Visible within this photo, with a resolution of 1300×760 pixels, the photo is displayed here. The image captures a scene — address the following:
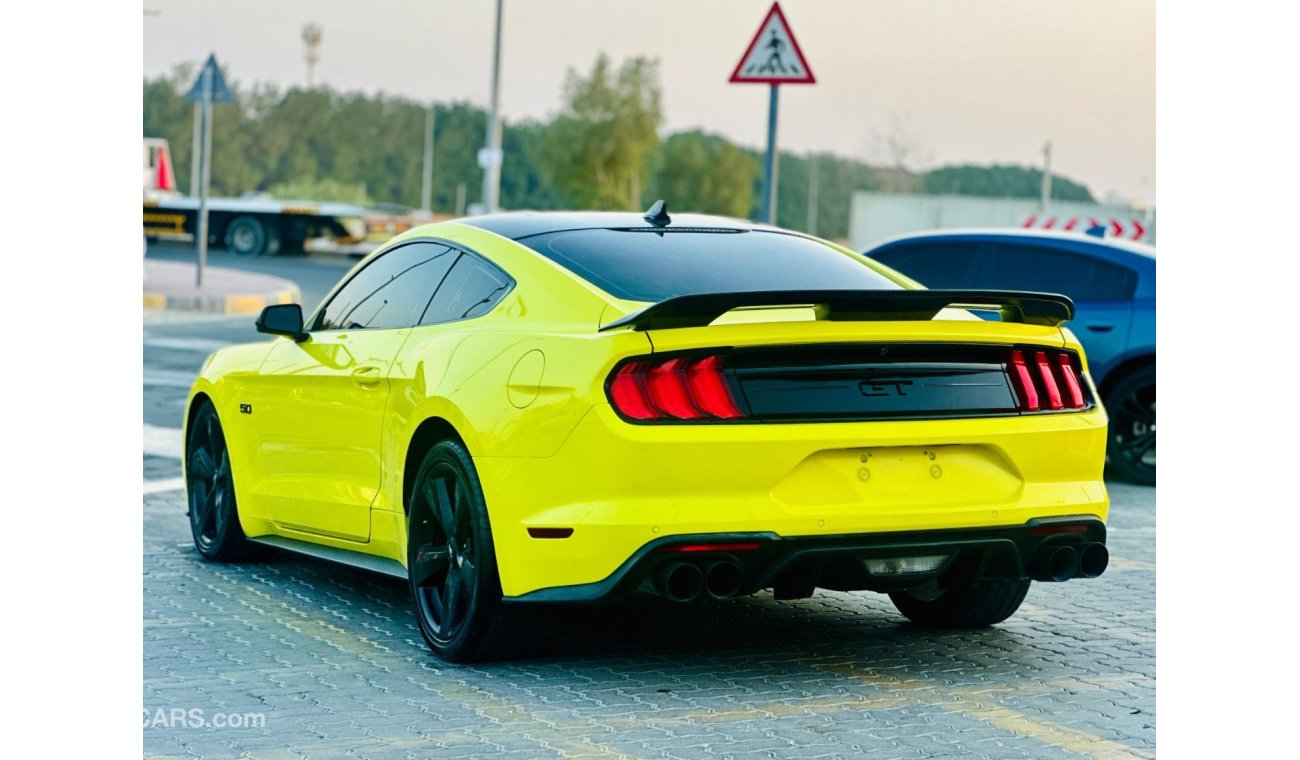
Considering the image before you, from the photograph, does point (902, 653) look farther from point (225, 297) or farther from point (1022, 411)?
point (225, 297)

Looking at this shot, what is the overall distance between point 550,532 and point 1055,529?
1537 millimetres

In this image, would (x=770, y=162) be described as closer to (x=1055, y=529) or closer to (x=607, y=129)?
(x=1055, y=529)

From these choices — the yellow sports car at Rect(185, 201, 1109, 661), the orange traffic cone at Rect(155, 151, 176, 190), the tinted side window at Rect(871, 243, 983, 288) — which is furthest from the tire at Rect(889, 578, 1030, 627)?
the orange traffic cone at Rect(155, 151, 176, 190)

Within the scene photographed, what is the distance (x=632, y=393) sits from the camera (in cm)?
523

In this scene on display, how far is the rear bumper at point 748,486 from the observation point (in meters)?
5.18

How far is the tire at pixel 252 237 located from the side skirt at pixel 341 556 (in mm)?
35783

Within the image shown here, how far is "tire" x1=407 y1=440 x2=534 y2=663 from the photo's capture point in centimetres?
561

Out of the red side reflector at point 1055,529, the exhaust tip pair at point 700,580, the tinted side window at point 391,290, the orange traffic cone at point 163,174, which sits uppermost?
the orange traffic cone at point 163,174

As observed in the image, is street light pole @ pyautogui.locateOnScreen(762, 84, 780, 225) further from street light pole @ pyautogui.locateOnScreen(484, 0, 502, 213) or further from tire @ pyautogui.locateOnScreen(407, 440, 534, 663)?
street light pole @ pyautogui.locateOnScreen(484, 0, 502, 213)

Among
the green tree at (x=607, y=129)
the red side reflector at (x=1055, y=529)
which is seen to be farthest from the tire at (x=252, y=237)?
the green tree at (x=607, y=129)

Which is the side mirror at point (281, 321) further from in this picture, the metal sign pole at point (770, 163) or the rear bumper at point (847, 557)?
the metal sign pole at point (770, 163)

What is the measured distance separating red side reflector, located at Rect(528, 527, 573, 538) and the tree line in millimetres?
67278

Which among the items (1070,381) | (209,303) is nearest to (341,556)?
(1070,381)
